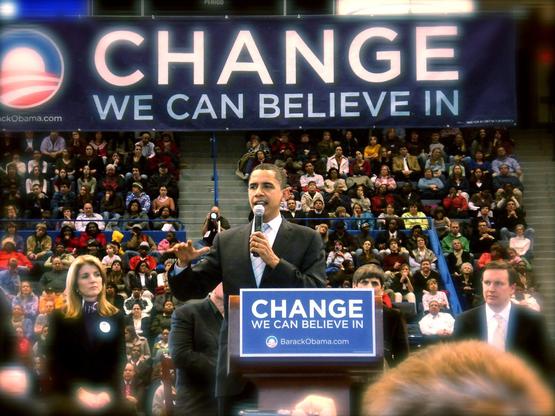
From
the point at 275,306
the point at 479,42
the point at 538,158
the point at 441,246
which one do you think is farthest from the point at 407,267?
the point at 275,306

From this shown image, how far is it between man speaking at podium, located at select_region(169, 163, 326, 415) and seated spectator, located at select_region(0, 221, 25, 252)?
1428 centimetres

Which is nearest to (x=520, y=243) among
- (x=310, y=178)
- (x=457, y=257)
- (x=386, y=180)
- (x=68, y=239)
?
(x=457, y=257)

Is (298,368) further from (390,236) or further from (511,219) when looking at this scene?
(511,219)

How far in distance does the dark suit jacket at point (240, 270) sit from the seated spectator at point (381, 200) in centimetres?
1479

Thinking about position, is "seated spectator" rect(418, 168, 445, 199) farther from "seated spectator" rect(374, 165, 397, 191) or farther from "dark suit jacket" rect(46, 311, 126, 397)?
"dark suit jacket" rect(46, 311, 126, 397)

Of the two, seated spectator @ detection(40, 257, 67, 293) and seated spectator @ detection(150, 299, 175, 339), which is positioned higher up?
seated spectator @ detection(40, 257, 67, 293)

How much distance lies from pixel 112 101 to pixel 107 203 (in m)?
2.26

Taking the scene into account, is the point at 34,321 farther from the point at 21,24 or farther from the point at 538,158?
the point at 538,158

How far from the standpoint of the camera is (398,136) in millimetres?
22500

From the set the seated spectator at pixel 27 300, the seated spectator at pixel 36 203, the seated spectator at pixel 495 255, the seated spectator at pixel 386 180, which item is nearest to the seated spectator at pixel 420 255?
the seated spectator at pixel 495 255

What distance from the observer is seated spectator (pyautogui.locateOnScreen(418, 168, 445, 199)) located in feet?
68.6

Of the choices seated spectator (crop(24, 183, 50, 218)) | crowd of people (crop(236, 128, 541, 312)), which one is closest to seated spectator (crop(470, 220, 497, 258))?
crowd of people (crop(236, 128, 541, 312))

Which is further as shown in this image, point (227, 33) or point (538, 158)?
point (538, 158)

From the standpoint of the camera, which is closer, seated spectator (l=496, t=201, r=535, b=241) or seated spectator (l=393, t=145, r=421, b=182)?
seated spectator (l=496, t=201, r=535, b=241)
